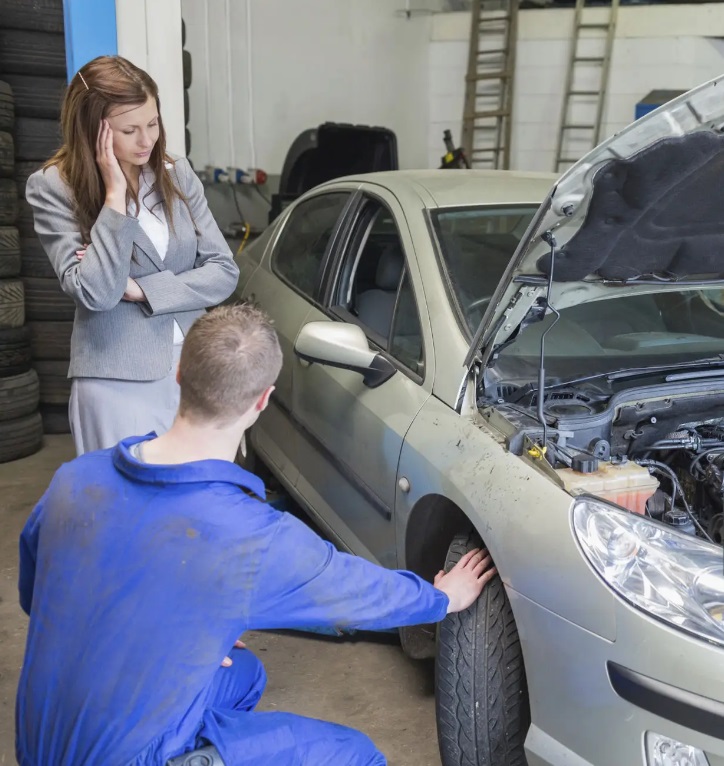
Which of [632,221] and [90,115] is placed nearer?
[632,221]

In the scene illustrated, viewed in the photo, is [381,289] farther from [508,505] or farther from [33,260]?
[33,260]

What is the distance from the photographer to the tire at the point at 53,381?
14.9 ft

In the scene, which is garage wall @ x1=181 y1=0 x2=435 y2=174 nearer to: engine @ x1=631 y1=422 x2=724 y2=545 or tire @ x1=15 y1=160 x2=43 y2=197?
tire @ x1=15 y1=160 x2=43 y2=197

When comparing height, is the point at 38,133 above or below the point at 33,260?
above

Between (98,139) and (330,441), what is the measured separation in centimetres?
107

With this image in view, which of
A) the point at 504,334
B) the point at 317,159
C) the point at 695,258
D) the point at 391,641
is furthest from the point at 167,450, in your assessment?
the point at 317,159

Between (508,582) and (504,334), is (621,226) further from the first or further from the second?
(508,582)

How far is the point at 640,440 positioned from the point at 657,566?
652 millimetres

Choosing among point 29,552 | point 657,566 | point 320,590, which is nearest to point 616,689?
point 657,566

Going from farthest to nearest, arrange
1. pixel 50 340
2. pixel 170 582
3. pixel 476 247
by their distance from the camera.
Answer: pixel 50 340, pixel 476 247, pixel 170 582

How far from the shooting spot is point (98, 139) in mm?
2137

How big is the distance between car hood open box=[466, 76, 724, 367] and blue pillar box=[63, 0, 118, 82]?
7.87 ft

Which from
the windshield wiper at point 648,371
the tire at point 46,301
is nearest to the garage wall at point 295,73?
the tire at point 46,301

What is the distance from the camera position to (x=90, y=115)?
213cm
